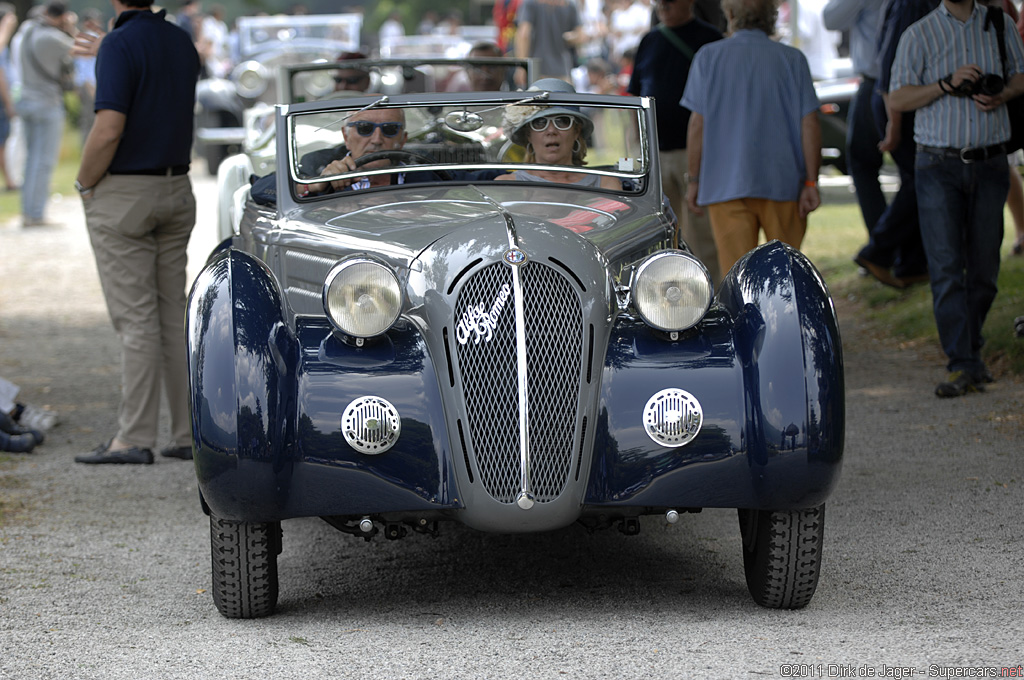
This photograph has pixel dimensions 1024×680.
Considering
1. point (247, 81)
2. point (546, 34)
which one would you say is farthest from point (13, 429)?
point (247, 81)

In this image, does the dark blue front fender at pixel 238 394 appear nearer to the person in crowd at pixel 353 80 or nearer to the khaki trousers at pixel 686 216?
the khaki trousers at pixel 686 216

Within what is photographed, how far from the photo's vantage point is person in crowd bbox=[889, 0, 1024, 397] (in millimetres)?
6379

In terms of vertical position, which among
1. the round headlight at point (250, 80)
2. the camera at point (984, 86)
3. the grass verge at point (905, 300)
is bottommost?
the grass verge at point (905, 300)

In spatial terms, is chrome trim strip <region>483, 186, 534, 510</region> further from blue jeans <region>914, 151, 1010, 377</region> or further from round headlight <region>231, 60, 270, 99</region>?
round headlight <region>231, 60, 270, 99</region>

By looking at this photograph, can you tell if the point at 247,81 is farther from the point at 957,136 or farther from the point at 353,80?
the point at 957,136

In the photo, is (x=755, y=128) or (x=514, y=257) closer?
(x=514, y=257)

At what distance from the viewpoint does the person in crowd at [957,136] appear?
20.9ft

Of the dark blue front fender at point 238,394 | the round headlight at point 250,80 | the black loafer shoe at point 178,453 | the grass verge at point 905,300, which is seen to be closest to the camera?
the dark blue front fender at point 238,394

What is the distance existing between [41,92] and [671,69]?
30.7 ft

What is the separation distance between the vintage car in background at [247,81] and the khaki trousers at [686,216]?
26.9 feet

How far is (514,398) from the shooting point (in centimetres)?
379

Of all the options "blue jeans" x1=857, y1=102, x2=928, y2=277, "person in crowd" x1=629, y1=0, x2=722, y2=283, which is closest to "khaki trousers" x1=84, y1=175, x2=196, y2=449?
"person in crowd" x1=629, y1=0, x2=722, y2=283

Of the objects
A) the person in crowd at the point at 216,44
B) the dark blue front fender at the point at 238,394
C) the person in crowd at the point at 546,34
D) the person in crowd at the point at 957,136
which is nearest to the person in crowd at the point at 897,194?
the person in crowd at the point at 957,136

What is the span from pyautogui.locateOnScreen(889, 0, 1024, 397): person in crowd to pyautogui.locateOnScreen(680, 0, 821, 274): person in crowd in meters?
0.55
